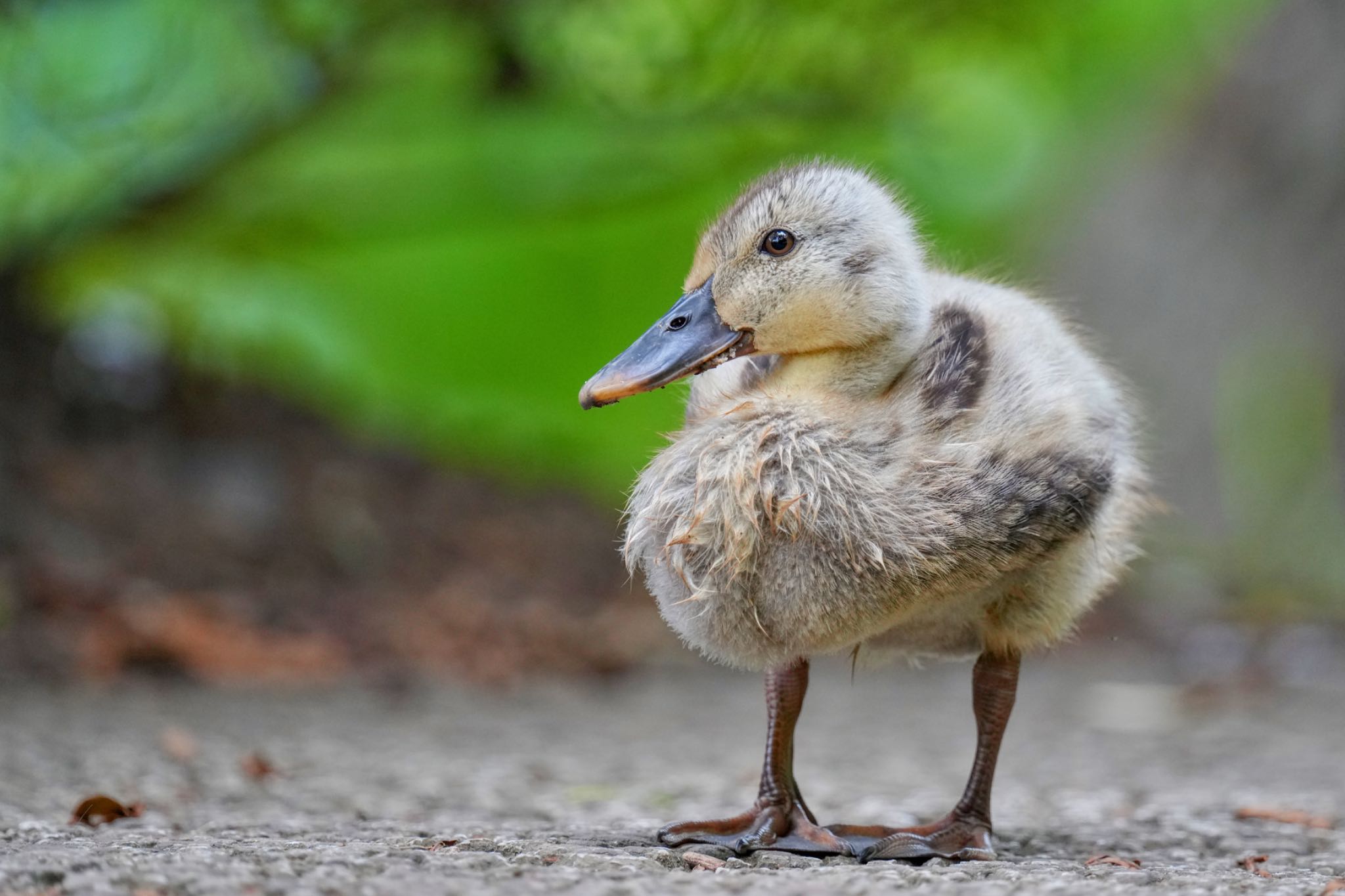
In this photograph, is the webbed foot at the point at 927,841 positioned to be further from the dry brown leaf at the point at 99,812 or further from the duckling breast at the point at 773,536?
the dry brown leaf at the point at 99,812

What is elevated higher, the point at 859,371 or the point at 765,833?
→ the point at 859,371

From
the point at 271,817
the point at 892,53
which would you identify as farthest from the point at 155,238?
the point at 271,817

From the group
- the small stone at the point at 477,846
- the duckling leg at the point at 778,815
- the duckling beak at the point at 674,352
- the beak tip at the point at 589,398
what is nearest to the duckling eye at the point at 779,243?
the duckling beak at the point at 674,352

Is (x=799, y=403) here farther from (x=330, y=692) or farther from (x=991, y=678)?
(x=330, y=692)

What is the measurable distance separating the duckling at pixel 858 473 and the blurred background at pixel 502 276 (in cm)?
282

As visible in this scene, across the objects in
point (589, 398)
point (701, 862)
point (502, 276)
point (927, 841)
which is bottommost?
point (701, 862)

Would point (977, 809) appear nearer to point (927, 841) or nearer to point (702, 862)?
point (927, 841)

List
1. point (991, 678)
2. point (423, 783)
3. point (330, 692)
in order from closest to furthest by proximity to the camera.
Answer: point (991, 678)
point (423, 783)
point (330, 692)

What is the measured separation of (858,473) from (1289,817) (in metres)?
1.65

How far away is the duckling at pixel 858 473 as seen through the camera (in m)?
2.74

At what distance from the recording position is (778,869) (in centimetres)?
274

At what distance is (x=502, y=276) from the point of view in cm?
860

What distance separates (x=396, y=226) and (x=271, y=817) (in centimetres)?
461

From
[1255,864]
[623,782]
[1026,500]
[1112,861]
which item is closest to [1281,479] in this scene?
[623,782]
